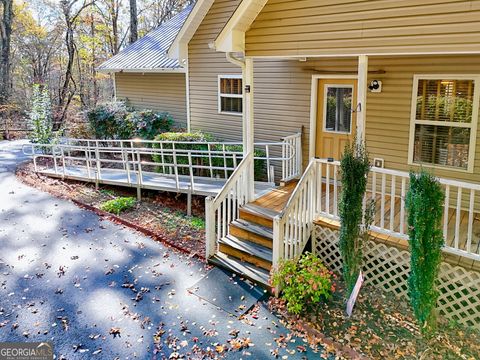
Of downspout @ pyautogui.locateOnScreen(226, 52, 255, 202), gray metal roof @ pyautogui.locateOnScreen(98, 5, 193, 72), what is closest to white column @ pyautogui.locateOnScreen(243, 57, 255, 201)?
downspout @ pyautogui.locateOnScreen(226, 52, 255, 202)

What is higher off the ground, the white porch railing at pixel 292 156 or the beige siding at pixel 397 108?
the beige siding at pixel 397 108

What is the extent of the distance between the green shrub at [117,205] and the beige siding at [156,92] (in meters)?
4.74

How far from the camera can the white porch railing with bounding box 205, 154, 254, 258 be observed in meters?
6.58

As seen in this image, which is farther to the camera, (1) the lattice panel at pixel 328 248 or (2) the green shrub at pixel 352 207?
(1) the lattice panel at pixel 328 248

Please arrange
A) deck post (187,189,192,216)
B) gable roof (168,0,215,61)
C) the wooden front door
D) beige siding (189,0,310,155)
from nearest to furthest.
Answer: the wooden front door
deck post (187,189,192,216)
beige siding (189,0,310,155)
gable roof (168,0,215,61)

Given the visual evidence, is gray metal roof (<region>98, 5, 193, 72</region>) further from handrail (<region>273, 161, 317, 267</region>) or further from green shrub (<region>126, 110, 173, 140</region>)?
handrail (<region>273, 161, 317, 267</region>)

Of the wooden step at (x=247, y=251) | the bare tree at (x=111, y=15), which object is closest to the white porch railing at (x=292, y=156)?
the wooden step at (x=247, y=251)

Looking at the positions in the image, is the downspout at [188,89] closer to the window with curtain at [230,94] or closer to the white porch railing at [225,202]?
the window with curtain at [230,94]

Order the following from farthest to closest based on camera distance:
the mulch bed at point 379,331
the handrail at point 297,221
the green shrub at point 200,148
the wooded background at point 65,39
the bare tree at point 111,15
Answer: the wooded background at point 65,39 < the bare tree at point 111,15 < the green shrub at point 200,148 < the handrail at point 297,221 < the mulch bed at point 379,331

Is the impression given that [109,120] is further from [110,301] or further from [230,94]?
[110,301]

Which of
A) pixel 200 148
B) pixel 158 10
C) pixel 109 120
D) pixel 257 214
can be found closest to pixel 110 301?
pixel 257 214

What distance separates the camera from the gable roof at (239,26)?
20.3ft

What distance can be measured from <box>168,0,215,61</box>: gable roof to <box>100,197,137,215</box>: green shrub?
16.0ft

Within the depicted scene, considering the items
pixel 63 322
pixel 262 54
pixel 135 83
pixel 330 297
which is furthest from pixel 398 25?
pixel 135 83
